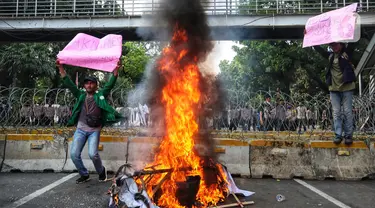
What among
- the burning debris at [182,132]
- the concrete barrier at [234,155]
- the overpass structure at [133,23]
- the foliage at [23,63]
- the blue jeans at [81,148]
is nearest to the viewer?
the burning debris at [182,132]

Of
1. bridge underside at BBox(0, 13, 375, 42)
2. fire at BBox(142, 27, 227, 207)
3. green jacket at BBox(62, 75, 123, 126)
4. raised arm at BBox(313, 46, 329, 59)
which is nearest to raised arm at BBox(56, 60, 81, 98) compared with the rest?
green jacket at BBox(62, 75, 123, 126)

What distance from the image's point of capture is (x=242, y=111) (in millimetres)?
10469

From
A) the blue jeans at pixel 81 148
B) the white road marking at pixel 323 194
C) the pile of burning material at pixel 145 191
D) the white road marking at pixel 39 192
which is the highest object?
the blue jeans at pixel 81 148

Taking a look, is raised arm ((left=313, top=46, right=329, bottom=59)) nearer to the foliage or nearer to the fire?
the fire

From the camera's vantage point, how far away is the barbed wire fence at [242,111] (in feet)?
29.7

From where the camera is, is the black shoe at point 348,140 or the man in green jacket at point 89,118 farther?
the black shoe at point 348,140

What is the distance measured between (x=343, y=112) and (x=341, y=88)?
1.89 ft

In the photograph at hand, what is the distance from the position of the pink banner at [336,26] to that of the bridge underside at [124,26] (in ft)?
35.8

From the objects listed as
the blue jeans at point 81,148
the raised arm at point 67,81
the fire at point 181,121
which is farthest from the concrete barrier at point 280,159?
the raised arm at point 67,81

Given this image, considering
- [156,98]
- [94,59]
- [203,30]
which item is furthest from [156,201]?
[94,59]

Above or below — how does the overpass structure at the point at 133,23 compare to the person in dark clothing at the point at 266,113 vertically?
above

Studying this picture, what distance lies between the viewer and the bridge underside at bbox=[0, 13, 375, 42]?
1931 cm

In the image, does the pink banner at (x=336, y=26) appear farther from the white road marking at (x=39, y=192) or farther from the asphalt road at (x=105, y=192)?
the white road marking at (x=39, y=192)

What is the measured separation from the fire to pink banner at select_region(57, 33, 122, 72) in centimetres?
174
